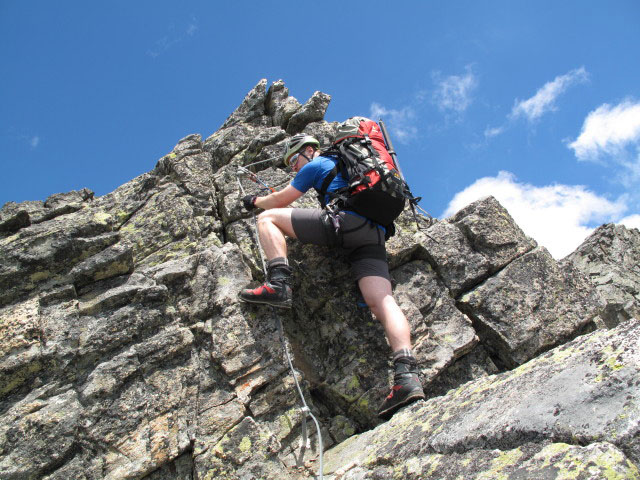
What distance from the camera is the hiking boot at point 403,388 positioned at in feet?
22.2

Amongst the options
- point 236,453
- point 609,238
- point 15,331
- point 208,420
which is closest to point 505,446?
point 236,453

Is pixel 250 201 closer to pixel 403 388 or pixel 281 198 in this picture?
pixel 281 198

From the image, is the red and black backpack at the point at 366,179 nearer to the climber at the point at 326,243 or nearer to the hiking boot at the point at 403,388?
the climber at the point at 326,243

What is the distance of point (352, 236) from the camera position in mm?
8094

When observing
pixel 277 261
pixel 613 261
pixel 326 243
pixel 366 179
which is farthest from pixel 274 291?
pixel 613 261

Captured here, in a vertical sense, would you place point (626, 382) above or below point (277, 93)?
below

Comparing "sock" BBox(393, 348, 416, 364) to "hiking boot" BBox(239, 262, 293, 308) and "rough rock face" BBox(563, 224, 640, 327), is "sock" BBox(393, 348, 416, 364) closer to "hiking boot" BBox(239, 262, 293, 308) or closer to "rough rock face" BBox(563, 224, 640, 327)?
"hiking boot" BBox(239, 262, 293, 308)

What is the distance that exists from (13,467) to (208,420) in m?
2.79

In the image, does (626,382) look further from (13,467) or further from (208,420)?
(13,467)

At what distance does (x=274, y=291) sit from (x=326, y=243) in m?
1.47

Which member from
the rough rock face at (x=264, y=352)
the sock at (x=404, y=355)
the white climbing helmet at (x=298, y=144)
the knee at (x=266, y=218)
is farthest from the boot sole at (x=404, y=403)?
the white climbing helmet at (x=298, y=144)

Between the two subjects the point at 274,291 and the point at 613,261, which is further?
the point at 613,261

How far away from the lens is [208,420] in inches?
268

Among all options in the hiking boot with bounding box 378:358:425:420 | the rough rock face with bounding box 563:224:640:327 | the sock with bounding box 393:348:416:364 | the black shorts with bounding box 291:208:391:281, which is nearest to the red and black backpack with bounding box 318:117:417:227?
the black shorts with bounding box 291:208:391:281
